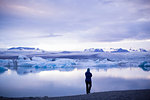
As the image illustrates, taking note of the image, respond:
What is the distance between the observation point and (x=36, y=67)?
28.0 m

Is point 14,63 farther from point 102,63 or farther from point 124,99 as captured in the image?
point 124,99

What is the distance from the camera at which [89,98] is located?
5.46m

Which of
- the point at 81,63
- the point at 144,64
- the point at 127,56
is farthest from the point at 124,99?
the point at 127,56

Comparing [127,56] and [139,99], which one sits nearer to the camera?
[139,99]

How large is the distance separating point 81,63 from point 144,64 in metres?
9.85

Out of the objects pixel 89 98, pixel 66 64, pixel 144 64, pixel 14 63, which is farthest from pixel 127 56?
pixel 89 98

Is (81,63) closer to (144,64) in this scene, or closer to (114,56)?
(144,64)

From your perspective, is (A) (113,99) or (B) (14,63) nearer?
(A) (113,99)

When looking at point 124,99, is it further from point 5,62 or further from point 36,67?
point 5,62

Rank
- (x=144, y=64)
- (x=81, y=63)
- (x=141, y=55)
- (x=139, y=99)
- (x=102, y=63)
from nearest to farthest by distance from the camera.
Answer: (x=139, y=99) < (x=144, y=64) < (x=102, y=63) < (x=81, y=63) < (x=141, y=55)

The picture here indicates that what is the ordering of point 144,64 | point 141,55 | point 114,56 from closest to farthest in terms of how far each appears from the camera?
point 144,64
point 141,55
point 114,56

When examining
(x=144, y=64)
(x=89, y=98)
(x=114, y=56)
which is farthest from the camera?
(x=114, y=56)

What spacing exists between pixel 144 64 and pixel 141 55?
37.3 feet

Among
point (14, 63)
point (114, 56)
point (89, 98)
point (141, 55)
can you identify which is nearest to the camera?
point (89, 98)
